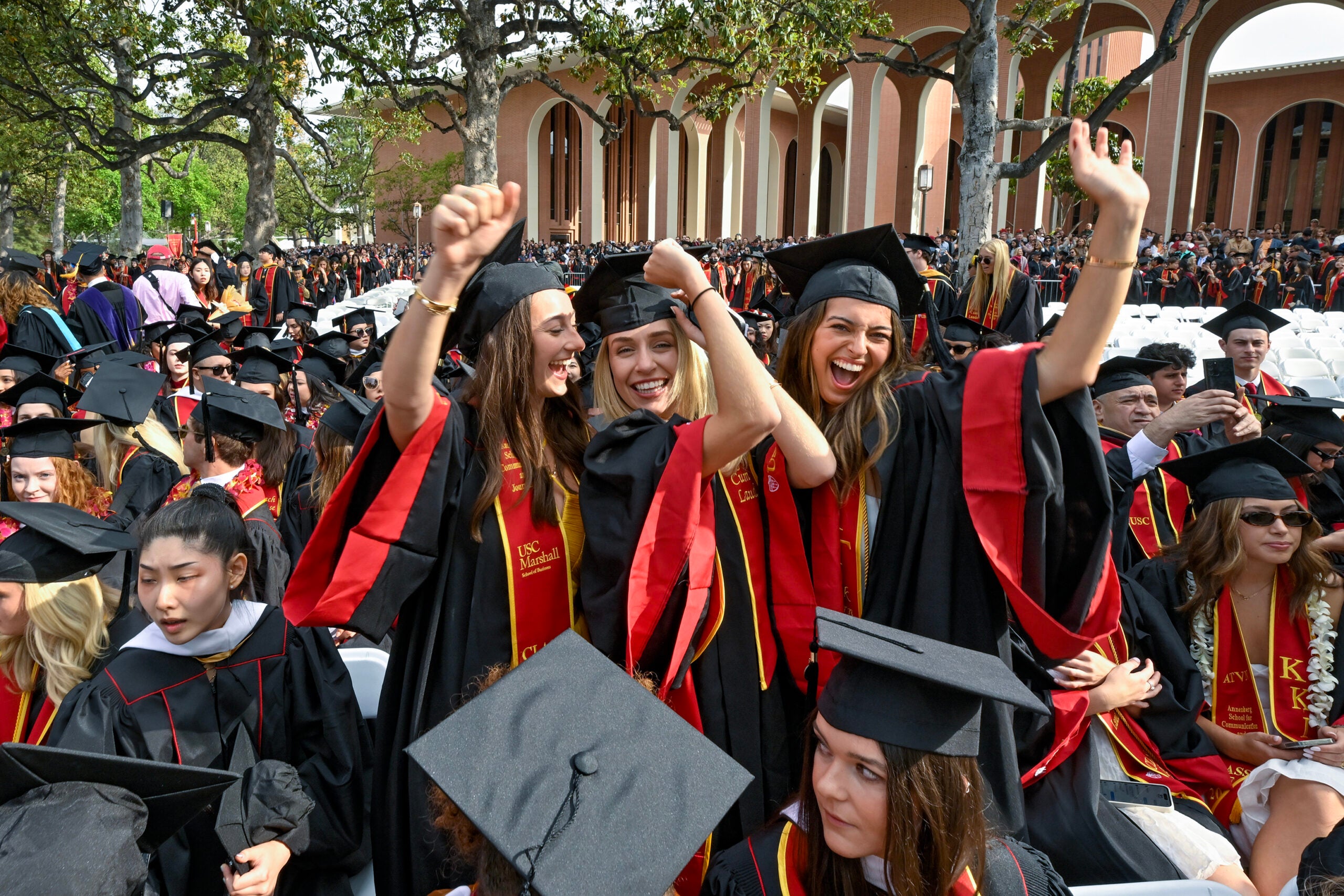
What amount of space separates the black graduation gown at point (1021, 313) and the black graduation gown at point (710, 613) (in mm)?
6051

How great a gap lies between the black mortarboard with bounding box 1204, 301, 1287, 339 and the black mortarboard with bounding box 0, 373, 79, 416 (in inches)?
269

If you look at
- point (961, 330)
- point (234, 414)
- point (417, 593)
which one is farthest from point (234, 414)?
point (961, 330)

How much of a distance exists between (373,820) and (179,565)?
82 cm

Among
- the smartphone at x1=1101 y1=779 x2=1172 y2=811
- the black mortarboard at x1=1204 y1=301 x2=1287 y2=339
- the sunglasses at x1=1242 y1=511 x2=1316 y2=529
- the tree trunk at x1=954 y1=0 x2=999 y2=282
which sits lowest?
the smartphone at x1=1101 y1=779 x2=1172 y2=811

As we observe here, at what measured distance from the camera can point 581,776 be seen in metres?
1.39

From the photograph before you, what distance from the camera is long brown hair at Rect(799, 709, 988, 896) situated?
150 cm

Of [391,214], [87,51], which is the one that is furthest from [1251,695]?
[391,214]

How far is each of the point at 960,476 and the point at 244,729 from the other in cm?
185

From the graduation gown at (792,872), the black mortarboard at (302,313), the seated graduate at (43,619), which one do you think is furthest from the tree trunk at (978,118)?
the seated graduate at (43,619)

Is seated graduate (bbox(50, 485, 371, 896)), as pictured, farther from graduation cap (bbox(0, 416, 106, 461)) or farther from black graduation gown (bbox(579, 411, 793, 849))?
graduation cap (bbox(0, 416, 106, 461))

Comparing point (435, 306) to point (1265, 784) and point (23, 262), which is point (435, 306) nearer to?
point (1265, 784)

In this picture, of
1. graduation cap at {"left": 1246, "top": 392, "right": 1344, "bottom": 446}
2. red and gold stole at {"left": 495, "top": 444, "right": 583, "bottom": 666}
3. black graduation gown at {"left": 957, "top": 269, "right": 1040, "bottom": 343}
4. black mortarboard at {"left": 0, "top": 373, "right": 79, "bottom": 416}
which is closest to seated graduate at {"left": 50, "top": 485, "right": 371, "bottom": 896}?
red and gold stole at {"left": 495, "top": 444, "right": 583, "bottom": 666}

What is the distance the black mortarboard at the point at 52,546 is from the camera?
92.4 inches

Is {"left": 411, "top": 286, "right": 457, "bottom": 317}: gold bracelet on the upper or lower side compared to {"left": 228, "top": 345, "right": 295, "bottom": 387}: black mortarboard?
upper
